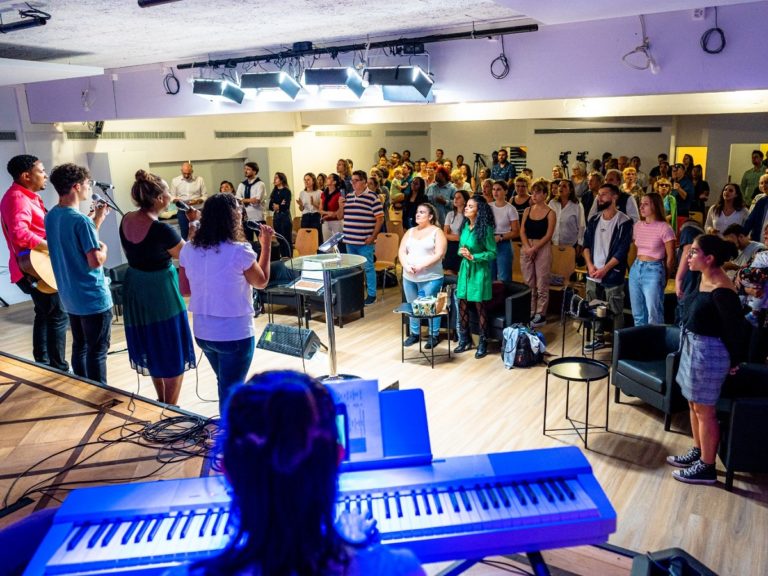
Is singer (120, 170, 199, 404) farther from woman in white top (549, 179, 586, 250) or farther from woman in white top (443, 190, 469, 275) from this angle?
woman in white top (549, 179, 586, 250)

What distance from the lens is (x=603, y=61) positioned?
4844 millimetres

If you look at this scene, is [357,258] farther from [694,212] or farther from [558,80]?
[694,212]

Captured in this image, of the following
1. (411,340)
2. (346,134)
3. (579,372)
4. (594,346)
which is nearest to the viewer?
(579,372)

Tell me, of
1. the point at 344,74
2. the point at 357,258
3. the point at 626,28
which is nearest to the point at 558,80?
the point at 626,28

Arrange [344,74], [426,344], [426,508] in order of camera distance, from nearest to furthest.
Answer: [426,508], [344,74], [426,344]

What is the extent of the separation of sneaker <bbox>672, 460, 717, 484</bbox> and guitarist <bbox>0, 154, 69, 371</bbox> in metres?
4.39

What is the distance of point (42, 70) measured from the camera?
528 cm

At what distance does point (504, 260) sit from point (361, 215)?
1728 millimetres

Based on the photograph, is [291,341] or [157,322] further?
[291,341]

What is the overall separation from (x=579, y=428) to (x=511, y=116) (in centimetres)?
743

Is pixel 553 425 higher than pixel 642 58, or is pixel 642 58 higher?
pixel 642 58

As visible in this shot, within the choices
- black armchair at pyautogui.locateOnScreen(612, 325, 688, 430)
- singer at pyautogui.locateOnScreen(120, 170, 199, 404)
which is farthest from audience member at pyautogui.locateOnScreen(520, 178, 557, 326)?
singer at pyautogui.locateOnScreen(120, 170, 199, 404)

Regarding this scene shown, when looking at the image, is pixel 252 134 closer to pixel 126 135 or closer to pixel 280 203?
pixel 126 135

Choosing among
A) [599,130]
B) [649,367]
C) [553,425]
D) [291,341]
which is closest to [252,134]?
[599,130]
